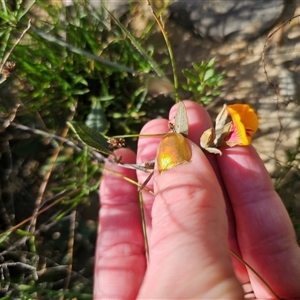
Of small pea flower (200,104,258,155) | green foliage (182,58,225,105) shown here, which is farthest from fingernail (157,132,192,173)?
green foliage (182,58,225,105)

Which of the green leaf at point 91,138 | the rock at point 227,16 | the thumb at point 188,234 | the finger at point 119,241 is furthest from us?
the rock at point 227,16

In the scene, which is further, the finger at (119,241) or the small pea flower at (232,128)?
the finger at (119,241)

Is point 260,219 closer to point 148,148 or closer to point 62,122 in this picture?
point 148,148

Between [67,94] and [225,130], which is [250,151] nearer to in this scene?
[225,130]

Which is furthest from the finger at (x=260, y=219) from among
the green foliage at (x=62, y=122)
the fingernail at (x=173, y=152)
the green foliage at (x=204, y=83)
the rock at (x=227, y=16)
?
the rock at (x=227, y=16)

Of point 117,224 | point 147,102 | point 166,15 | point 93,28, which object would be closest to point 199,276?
point 117,224

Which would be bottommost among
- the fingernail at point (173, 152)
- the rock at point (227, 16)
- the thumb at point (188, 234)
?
the thumb at point (188, 234)

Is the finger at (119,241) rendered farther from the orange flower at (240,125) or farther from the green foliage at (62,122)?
the orange flower at (240,125)
